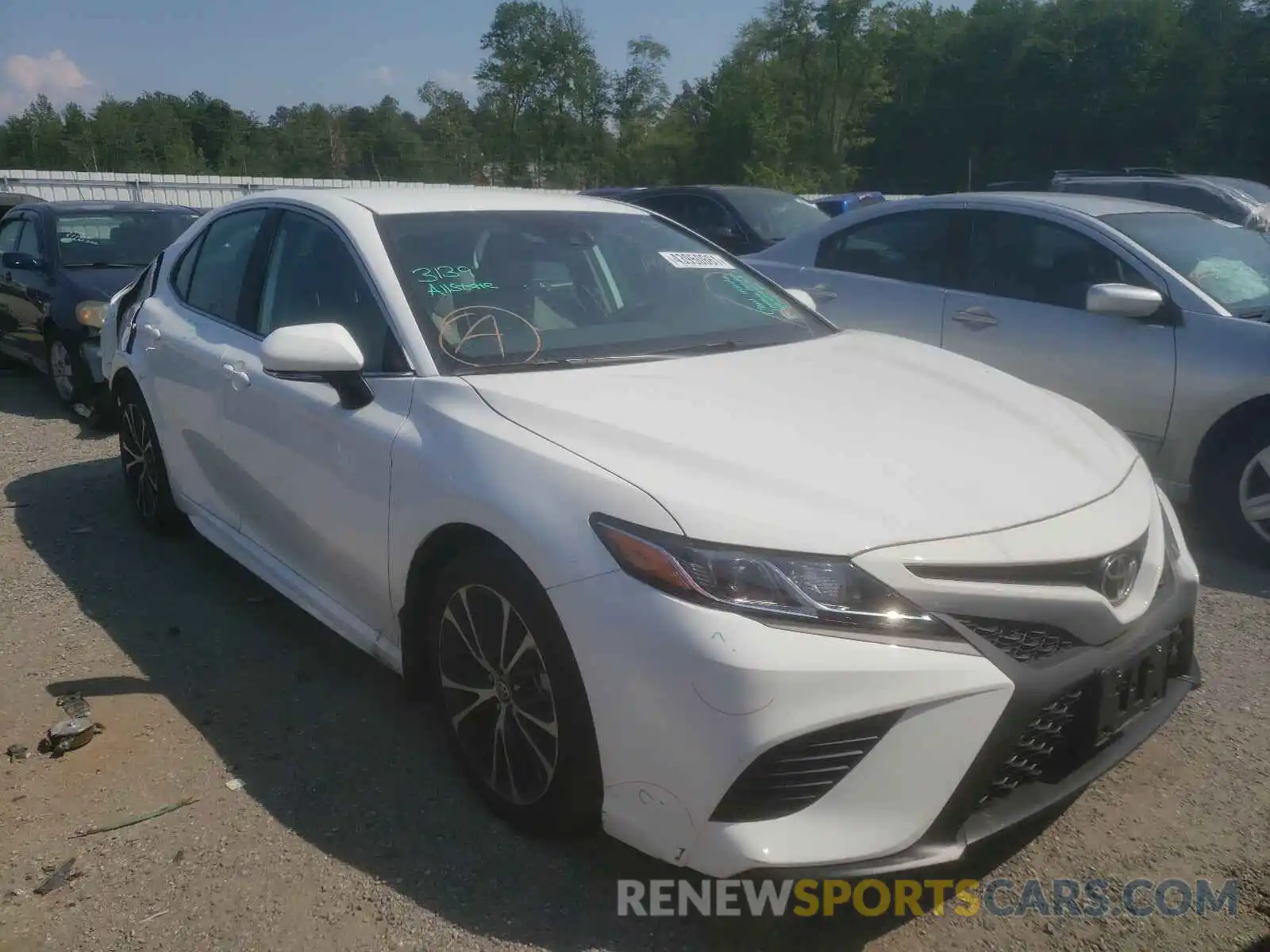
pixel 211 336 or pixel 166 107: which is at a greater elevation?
pixel 166 107

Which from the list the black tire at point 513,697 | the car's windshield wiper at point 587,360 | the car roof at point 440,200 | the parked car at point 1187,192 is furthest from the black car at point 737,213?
the black tire at point 513,697

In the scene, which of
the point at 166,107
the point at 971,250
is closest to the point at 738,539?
the point at 971,250

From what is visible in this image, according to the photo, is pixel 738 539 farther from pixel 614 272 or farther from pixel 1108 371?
pixel 1108 371

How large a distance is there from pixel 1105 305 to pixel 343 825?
12.5ft

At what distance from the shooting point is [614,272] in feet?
11.7

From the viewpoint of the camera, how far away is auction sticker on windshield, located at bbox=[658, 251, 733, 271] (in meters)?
3.77

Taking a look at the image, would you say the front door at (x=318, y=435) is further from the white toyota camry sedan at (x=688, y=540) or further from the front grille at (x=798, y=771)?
the front grille at (x=798, y=771)

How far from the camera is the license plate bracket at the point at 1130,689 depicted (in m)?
2.27

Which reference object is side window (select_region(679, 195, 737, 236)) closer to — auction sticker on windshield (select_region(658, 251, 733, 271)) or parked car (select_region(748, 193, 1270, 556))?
parked car (select_region(748, 193, 1270, 556))

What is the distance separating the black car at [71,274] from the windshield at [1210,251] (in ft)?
21.4

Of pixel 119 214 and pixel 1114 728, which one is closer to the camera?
pixel 1114 728

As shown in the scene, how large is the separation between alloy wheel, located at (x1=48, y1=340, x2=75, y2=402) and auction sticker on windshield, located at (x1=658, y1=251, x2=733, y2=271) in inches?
221

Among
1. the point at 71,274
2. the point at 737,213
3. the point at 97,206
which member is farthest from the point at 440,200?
the point at 737,213

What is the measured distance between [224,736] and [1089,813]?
250 centimetres
